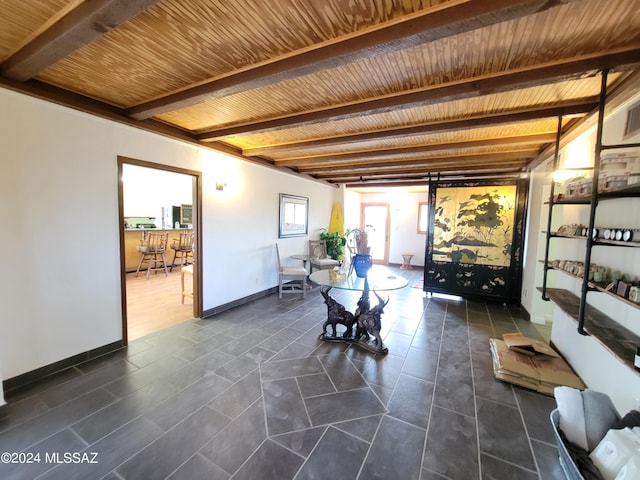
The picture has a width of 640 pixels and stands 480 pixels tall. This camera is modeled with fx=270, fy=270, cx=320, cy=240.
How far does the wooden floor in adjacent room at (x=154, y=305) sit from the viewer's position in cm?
344

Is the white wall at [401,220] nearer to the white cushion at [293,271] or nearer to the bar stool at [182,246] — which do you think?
the white cushion at [293,271]

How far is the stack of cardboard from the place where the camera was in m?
2.25

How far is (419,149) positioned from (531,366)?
106 inches

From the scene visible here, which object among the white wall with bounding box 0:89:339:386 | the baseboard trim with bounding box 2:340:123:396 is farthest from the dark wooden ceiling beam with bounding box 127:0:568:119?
the baseboard trim with bounding box 2:340:123:396

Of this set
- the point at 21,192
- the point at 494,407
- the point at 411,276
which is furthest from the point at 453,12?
the point at 411,276

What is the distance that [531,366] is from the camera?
2.42 meters

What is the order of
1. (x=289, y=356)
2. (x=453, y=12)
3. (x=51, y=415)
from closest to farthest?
1. (x=453, y=12)
2. (x=51, y=415)
3. (x=289, y=356)

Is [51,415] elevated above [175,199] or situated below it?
below

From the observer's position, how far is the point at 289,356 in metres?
2.76

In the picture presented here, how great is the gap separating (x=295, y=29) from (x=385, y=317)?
352cm

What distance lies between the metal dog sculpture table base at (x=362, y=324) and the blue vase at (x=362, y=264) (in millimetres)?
252

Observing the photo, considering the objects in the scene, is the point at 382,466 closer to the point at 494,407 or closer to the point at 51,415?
the point at 494,407

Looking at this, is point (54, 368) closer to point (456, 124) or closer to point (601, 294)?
point (456, 124)

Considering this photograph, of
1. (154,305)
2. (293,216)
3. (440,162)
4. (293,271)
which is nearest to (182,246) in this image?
(154,305)
